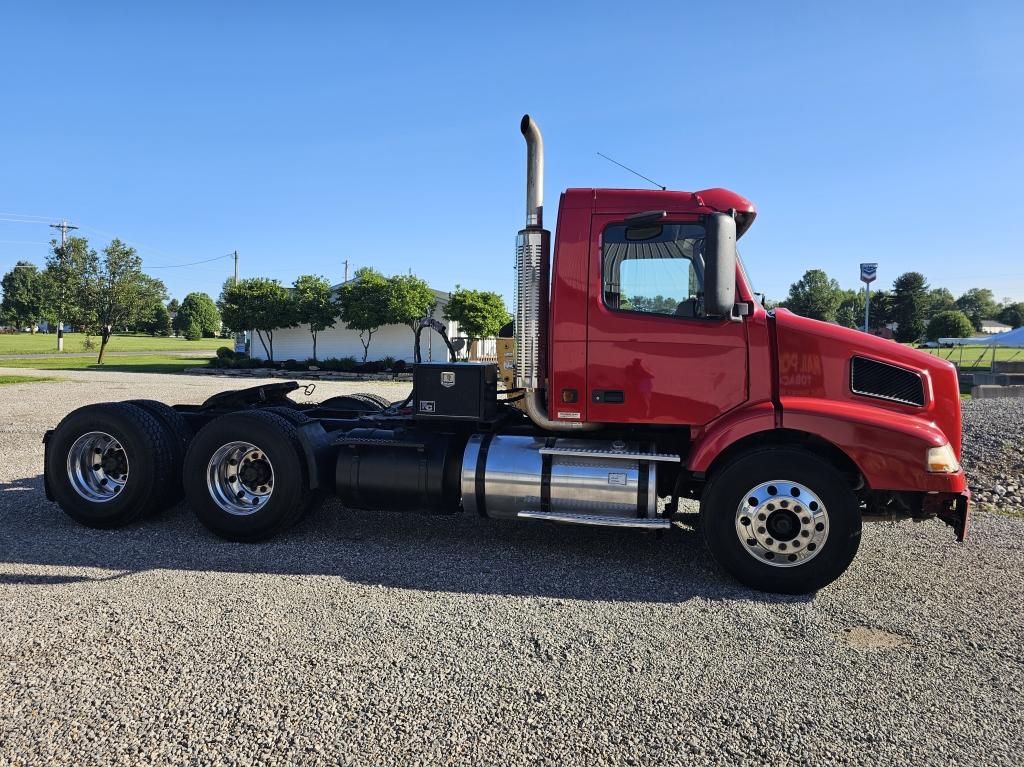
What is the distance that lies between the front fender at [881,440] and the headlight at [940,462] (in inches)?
1.1

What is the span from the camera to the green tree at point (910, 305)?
73250 millimetres

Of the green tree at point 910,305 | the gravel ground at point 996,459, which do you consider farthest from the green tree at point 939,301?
the gravel ground at point 996,459

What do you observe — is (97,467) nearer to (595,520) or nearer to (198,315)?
(595,520)

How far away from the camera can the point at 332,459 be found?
564 cm

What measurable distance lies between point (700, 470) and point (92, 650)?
151 inches

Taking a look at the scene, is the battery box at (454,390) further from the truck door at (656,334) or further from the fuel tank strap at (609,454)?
the truck door at (656,334)

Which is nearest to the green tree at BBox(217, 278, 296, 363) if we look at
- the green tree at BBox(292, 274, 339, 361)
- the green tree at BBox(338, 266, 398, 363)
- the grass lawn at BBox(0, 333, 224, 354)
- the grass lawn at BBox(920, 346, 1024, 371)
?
the green tree at BBox(292, 274, 339, 361)

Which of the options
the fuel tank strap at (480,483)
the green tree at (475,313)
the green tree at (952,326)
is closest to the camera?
the fuel tank strap at (480,483)

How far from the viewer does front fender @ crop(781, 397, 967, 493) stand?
429 centimetres

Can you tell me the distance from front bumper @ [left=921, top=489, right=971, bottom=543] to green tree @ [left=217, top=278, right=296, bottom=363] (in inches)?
1422

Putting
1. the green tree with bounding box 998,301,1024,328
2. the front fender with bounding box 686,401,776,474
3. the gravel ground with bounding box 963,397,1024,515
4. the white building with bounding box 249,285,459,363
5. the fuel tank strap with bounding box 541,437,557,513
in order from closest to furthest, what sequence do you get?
1. the front fender with bounding box 686,401,776,474
2. the fuel tank strap with bounding box 541,437,557,513
3. the gravel ground with bounding box 963,397,1024,515
4. the white building with bounding box 249,285,459,363
5. the green tree with bounding box 998,301,1024,328

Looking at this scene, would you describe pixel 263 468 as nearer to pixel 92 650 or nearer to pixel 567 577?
pixel 92 650

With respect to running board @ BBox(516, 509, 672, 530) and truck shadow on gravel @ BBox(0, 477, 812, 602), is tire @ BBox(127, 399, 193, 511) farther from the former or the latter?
running board @ BBox(516, 509, 672, 530)

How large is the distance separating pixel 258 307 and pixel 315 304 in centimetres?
334
